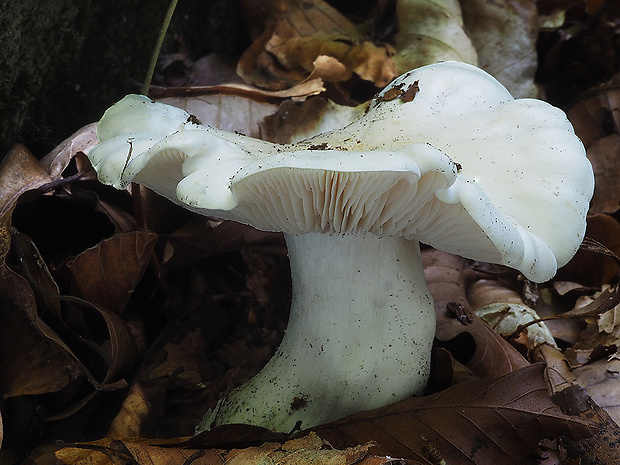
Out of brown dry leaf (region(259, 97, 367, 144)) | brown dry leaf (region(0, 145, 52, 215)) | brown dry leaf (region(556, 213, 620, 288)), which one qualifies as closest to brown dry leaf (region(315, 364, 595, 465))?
brown dry leaf (region(556, 213, 620, 288))

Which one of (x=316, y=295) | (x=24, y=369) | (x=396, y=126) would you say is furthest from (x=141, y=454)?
(x=396, y=126)

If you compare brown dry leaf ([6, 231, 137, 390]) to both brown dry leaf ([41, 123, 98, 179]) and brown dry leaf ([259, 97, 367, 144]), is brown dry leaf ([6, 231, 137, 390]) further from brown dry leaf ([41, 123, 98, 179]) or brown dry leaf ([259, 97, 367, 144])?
brown dry leaf ([259, 97, 367, 144])

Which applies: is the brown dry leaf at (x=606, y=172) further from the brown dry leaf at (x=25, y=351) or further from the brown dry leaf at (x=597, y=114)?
the brown dry leaf at (x=25, y=351)

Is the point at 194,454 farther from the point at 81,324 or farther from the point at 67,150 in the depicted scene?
the point at 67,150

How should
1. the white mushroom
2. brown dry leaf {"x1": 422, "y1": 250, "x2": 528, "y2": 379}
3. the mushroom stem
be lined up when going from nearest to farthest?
the white mushroom, the mushroom stem, brown dry leaf {"x1": 422, "y1": 250, "x2": 528, "y2": 379}

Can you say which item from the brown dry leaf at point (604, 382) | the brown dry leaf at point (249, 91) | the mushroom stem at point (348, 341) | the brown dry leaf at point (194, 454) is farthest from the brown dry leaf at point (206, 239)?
the brown dry leaf at point (604, 382)

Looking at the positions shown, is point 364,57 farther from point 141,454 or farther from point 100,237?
point 141,454

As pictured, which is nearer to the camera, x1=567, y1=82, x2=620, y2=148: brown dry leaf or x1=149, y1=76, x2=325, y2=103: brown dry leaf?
x1=149, y1=76, x2=325, y2=103: brown dry leaf
